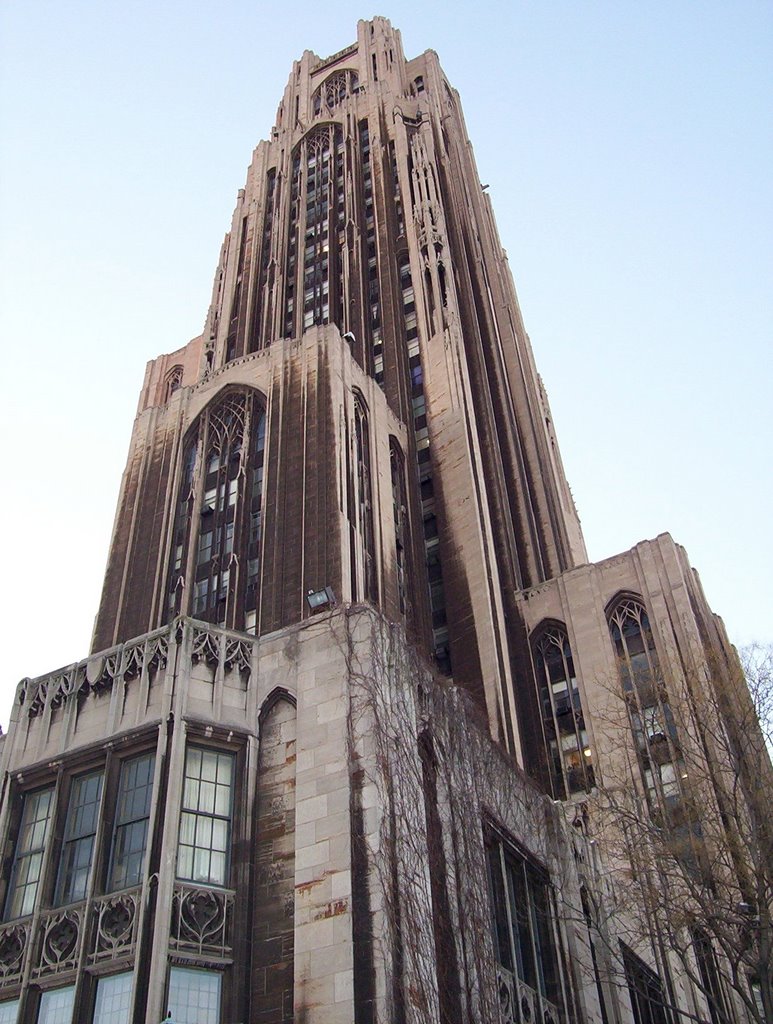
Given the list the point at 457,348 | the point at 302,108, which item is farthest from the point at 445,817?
the point at 302,108

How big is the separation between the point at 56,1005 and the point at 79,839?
11.0 ft

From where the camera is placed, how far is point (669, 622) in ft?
168

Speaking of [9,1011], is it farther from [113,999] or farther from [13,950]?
[113,999]

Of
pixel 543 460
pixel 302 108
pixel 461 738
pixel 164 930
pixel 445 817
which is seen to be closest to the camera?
pixel 164 930

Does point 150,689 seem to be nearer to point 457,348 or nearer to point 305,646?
point 305,646

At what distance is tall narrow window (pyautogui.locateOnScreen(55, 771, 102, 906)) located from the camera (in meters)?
21.9

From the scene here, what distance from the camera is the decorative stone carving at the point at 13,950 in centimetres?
2098

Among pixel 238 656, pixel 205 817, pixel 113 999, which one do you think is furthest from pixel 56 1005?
pixel 238 656

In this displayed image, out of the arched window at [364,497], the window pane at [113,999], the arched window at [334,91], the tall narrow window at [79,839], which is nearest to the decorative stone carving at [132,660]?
the tall narrow window at [79,839]

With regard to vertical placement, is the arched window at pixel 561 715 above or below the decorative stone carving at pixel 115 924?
above

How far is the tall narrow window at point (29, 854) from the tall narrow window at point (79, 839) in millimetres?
529

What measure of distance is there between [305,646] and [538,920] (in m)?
10.1

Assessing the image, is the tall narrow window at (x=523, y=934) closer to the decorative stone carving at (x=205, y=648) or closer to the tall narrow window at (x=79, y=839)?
the decorative stone carving at (x=205, y=648)

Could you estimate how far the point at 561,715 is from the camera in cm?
5331
